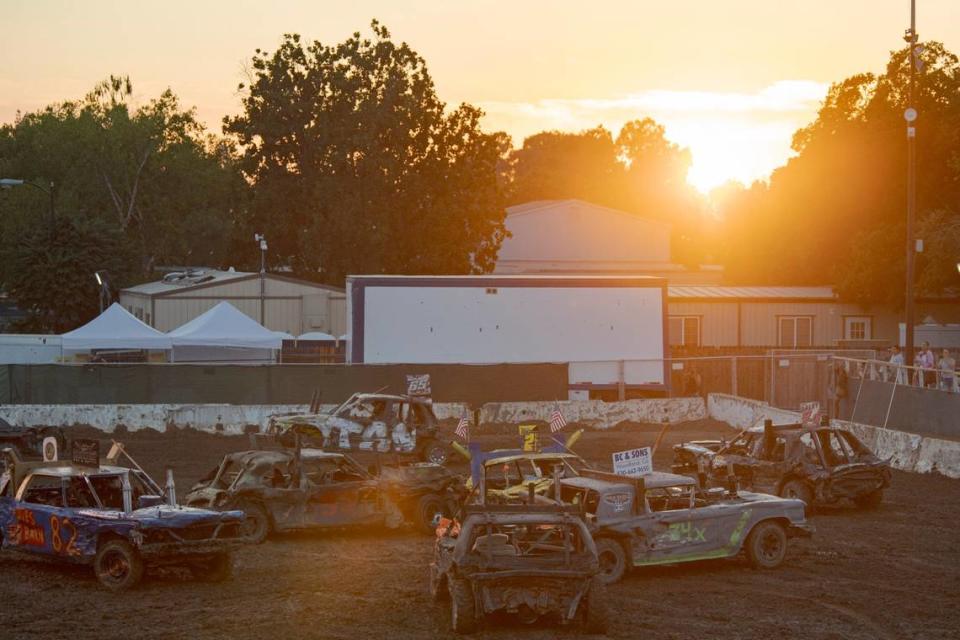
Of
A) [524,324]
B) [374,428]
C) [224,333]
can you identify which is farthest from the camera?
[224,333]

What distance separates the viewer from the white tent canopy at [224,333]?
43.8m

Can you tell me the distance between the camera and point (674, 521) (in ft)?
53.4

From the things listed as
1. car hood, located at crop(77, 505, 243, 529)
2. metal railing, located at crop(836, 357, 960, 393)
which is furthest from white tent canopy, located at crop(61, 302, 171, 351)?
car hood, located at crop(77, 505, 243, 529)

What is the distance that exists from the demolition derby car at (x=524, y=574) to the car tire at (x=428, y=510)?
6.59m

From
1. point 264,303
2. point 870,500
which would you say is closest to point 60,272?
point 264,303

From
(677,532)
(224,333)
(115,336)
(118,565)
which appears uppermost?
(224,333)

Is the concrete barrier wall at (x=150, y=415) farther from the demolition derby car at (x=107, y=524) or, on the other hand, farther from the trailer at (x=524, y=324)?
the demolition derby car at (x=107, y=524)

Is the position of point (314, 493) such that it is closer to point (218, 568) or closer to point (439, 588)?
point (218, 568)

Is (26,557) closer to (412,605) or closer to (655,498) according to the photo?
(412,605)

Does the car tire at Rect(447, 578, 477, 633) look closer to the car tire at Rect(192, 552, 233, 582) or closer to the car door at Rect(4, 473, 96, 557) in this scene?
the car tire at Rect(192, 552, 233, 582)

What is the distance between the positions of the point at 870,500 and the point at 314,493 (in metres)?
9.77

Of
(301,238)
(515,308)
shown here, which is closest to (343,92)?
(301,238)

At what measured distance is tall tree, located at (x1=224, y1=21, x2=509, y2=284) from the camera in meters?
65.8

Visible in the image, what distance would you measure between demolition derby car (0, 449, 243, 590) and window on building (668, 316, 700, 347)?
40.3m
